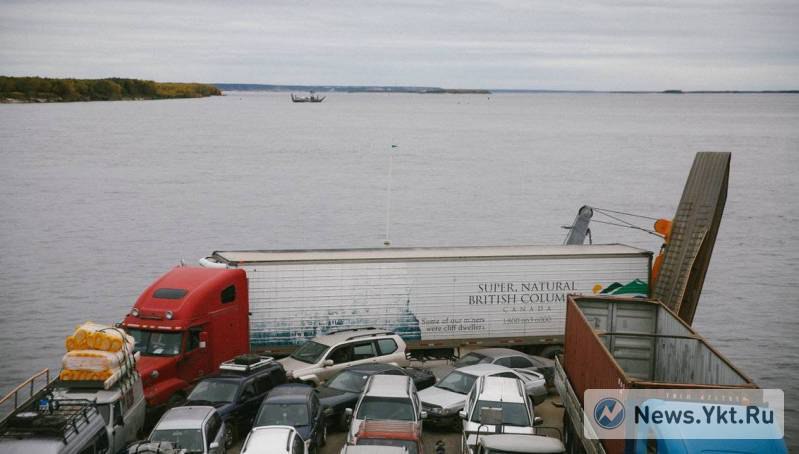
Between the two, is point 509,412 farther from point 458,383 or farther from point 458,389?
point 458,383

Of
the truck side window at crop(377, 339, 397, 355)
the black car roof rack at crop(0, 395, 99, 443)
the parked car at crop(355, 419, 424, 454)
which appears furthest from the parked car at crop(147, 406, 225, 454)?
the truck side window at crop(377, 339, 397, 355)

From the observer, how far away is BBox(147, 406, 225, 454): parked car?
14625 millimetres

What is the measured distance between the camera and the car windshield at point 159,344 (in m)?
19.2

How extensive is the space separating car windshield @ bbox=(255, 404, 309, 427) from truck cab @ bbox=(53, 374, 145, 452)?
99.8 inches

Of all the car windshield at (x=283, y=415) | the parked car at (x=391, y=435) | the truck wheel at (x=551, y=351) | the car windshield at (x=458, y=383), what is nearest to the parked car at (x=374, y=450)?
the parked car at (x=391, y=435)

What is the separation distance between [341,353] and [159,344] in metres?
4.33

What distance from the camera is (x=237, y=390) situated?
17531 mm

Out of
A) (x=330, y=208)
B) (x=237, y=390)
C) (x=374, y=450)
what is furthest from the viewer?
(x=330, y=208)

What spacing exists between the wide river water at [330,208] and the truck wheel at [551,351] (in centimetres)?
747

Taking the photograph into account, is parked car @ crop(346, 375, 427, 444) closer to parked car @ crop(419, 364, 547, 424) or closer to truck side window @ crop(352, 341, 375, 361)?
parked car @ crop(419, 364, 547, 424)

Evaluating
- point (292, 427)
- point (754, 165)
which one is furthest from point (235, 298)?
point (754, 165)

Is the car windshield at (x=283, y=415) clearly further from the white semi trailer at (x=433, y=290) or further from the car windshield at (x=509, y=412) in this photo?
the white semi trailer at (x=433, y=290)

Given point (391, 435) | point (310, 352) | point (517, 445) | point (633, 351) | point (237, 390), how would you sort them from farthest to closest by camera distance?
point (310, 352) → point (633, 351) → point (237, 390) → point (391, 435) → point (517, 445)

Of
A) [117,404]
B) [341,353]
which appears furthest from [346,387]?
[117,404]
